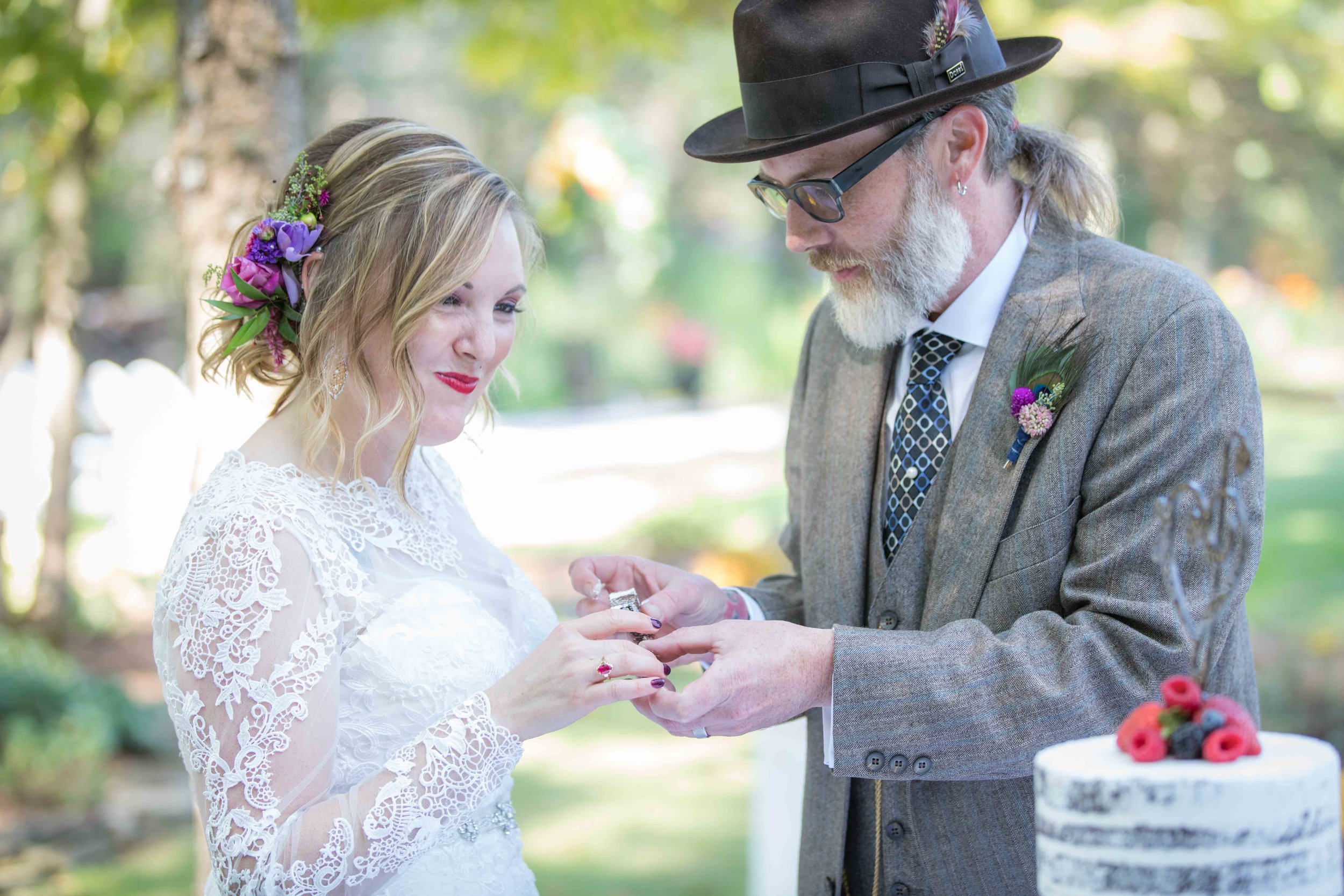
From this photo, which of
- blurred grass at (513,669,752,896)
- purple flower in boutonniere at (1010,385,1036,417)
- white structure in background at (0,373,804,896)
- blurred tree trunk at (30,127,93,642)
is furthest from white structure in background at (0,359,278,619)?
purple flower in boutonniere at (1010,385,1036,417)

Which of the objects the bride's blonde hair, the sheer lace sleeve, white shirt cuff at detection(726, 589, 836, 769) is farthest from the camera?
the bride's blonde hair

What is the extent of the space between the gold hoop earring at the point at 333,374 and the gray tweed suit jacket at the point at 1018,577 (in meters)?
1.12

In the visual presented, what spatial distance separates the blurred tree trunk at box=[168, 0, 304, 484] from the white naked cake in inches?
114

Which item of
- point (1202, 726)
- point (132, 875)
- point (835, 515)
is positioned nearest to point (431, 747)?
point (835, 515)

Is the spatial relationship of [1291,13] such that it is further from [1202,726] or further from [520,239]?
[1202,726]

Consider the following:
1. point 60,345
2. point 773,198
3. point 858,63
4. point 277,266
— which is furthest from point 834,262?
point 60,345

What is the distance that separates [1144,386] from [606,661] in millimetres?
1164

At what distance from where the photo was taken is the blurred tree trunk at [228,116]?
3463 millimetres

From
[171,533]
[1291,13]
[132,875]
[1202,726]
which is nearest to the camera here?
[1202,726]

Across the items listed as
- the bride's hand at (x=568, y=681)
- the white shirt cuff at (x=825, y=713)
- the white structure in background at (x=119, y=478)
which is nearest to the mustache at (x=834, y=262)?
the white shirt cuff at (x=825, y=713)

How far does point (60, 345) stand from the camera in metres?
7.30

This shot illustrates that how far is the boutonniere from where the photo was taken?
230 centimetres

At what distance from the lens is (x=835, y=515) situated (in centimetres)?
262

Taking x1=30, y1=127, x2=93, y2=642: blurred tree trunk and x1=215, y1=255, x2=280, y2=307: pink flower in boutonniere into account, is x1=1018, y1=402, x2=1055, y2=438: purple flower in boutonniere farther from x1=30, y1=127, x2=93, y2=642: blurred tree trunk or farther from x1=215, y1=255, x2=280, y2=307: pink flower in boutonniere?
x1=30, y1=127, x2=93, y2=642: blurred tree trunk
